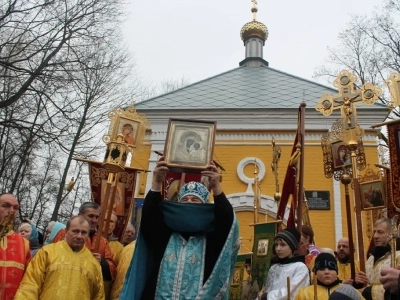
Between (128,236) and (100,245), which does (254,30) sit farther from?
(100,245)

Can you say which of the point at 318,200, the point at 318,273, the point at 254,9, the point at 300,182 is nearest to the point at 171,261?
the point at 318,273

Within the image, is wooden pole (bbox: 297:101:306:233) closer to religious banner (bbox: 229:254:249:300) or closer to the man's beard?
the man's beard

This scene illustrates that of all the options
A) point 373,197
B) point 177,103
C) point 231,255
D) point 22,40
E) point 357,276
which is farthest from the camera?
point 177,103

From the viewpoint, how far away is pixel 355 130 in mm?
5449

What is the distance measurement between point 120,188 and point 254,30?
17394 millimetres

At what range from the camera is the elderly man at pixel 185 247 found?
353cm

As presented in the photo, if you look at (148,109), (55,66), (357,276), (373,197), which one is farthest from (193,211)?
(148,109)

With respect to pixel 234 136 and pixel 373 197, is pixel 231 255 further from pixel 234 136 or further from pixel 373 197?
pixel 234 136

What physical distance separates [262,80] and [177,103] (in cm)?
394

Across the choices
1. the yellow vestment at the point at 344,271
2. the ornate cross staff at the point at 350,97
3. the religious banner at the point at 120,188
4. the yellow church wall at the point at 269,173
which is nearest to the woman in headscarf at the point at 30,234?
the religious banner at the point at 120,188

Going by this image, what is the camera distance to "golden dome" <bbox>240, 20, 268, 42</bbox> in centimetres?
2236

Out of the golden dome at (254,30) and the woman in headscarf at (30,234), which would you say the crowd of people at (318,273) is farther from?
the golden dome at (254,30)

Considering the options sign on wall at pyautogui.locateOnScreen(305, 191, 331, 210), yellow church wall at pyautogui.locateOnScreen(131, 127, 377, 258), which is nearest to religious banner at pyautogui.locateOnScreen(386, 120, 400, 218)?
yellow church wall at pyautogui.locateOnScreen(131, 127, 377, 258)

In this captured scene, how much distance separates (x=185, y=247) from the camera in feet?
12.0
